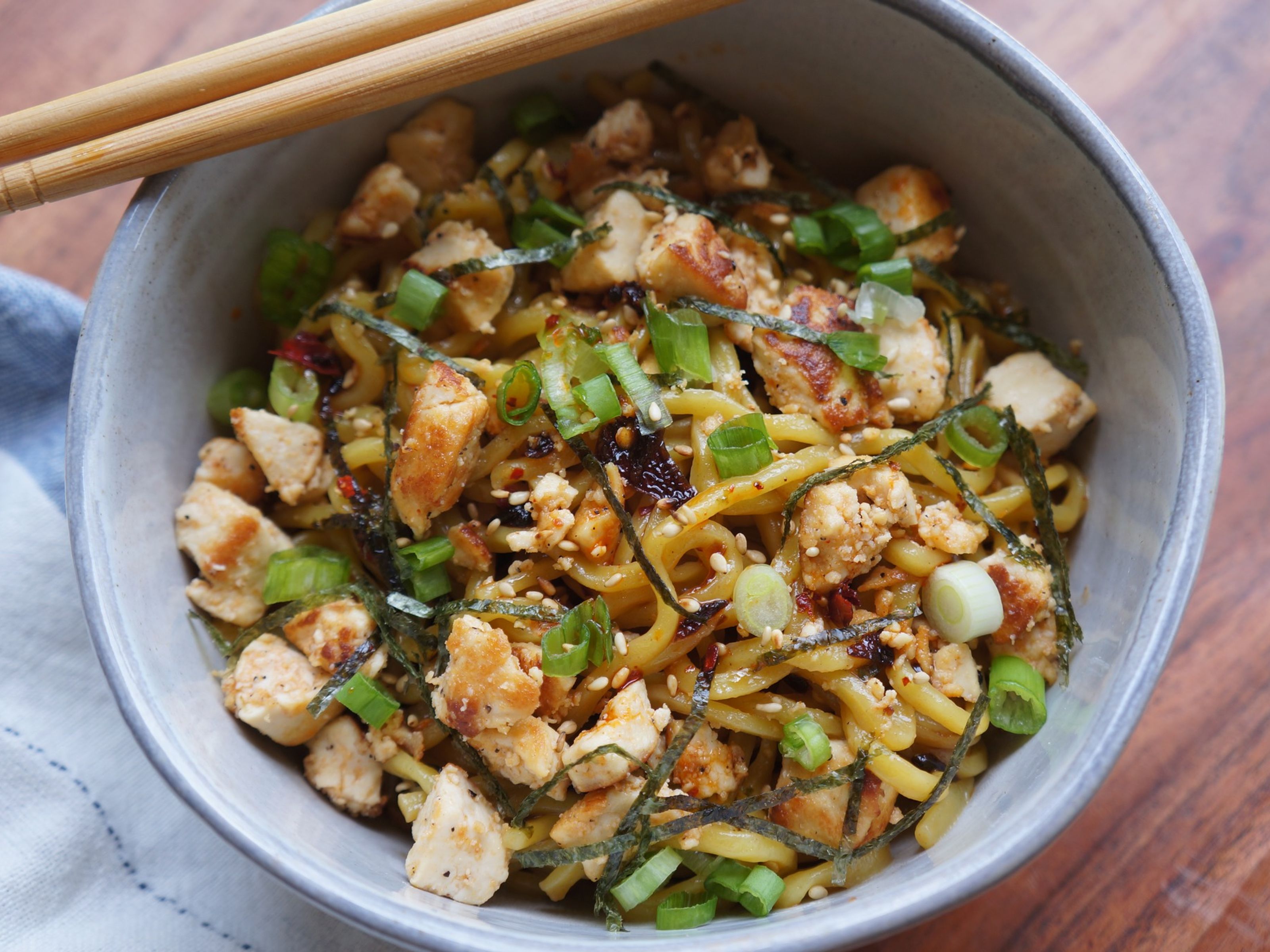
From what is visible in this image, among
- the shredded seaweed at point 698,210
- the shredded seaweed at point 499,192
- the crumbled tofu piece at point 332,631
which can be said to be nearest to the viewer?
the crumbled tofu piece at point 332,631

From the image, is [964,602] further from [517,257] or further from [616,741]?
[517,257]

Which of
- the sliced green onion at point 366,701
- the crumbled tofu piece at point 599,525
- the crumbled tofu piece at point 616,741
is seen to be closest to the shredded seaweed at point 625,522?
the crumbled tofu piece at point 599,525

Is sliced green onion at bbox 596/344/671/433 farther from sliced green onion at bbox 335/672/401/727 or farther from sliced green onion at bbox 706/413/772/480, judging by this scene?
sliced green onion at bbox 335/672/401/727

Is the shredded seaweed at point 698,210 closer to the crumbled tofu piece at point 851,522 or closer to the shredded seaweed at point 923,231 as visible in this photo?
the shredded seaweed at point 923,231

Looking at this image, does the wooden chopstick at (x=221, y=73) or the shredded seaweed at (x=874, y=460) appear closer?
the wooden chopstick at (x=221, y=73)

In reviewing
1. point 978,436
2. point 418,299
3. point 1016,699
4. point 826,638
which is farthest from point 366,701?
point 978,436

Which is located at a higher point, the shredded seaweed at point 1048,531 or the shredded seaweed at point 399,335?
the shredded seaweed at point 1048,531
